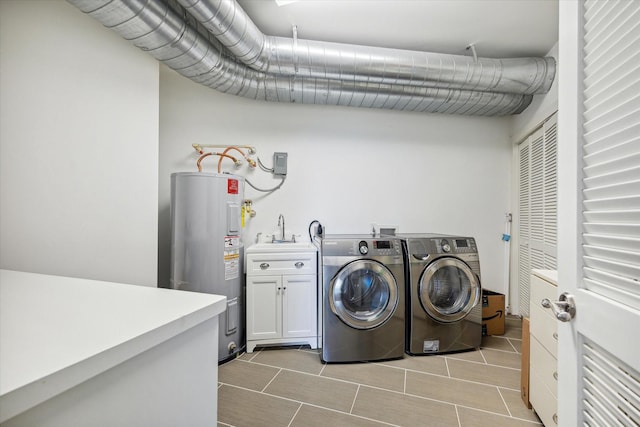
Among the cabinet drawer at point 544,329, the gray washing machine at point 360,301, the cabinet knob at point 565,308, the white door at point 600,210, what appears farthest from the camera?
the gray washing machine at point 360,301

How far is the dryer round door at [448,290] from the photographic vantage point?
6.93 ft

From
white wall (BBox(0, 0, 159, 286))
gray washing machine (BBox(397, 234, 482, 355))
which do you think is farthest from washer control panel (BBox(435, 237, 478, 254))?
white wall (BBox(0, 0, 159, 286))

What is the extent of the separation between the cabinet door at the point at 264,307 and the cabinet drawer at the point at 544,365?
5.56 feet

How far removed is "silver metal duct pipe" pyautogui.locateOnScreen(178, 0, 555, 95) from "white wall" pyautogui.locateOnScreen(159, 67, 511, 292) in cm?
61

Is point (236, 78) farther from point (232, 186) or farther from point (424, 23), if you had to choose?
point (424, 23)

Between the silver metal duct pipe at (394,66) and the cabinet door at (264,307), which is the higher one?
the silver metal duct pipe at (394,66)

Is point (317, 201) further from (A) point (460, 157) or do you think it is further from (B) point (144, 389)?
(B) point (144, 389)

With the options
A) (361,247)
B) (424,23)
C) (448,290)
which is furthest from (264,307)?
(424,23)

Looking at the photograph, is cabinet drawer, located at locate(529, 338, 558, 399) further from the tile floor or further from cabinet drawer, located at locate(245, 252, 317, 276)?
cabinet drawer, located at locate(245, 252, 317, 276)

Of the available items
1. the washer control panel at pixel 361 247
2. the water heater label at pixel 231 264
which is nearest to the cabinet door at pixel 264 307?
the water heater label at pixel 231 264

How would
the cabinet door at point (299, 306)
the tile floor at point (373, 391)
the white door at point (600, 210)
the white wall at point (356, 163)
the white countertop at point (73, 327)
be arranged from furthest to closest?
the white wall at point (356, 163) < the cabinet door at point (299, 306) < the tile floor at point (373, 391) < the white door at point (600, 210) < the white countertop at point (73, 327)

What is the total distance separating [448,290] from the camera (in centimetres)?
228

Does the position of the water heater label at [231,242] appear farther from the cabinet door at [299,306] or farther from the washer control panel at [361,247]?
the washer control panel at [361,247]

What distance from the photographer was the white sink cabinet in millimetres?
2182
